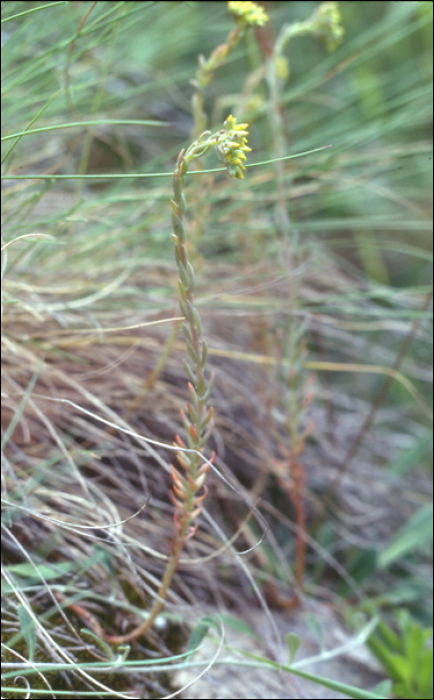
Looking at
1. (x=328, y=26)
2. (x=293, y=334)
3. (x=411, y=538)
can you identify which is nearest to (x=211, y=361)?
(x=293, y=334)

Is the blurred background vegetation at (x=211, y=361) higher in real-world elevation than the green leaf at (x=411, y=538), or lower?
higher

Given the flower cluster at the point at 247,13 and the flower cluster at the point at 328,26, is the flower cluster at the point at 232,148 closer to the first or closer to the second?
the flower cluster at the point at 247,13

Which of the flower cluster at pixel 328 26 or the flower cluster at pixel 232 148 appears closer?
→ the flower cluster at pixel 232 148

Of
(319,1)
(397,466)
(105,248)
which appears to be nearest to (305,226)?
(105,248)

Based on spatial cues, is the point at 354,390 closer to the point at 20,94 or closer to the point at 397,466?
the point at 397,466

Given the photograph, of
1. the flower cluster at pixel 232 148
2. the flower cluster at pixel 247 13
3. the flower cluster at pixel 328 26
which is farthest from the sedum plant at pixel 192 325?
the flower cluster at pixel 328 26

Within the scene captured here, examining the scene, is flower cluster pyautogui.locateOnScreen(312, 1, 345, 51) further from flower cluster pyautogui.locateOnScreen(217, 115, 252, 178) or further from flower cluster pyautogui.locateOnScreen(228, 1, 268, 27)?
flower cluster pyautogui.locateOnScreen(217, 115, 252, 178)

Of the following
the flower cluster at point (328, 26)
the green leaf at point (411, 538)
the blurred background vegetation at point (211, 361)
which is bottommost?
the green leaf at point (411, 538)

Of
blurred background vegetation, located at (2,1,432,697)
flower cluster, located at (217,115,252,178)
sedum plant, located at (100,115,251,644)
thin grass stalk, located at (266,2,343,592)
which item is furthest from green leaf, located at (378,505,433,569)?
flower cluster, located at (217,115,252,178)

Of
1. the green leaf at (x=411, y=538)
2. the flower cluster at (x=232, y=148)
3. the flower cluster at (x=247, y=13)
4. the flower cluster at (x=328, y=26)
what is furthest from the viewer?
the green leaf at (x=411, y=538)
